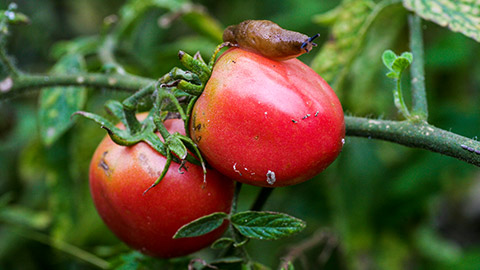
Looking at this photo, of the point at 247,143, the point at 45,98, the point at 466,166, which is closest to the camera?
the point at 247,143

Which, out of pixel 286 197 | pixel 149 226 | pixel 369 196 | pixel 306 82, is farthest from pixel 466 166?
pixel 149 226

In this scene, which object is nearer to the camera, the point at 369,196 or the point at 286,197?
the point at 369,196

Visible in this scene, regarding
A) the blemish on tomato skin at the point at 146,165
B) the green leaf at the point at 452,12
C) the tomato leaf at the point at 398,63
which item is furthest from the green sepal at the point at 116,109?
the green leaf at the point at 452,12

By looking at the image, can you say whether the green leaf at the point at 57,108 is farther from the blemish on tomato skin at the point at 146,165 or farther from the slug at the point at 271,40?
the slug at the point at 271,40

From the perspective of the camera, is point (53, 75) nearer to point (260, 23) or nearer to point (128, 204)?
point (128, 204)

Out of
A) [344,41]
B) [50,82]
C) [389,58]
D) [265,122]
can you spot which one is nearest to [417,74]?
[389,58]

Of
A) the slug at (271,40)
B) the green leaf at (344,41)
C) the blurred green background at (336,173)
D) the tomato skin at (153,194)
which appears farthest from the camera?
the blurred green background at (336,173)

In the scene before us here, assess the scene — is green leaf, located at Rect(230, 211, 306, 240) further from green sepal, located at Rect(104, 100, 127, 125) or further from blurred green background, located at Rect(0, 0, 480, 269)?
blurred green background, located at Rect(0, 0, 480, 269)

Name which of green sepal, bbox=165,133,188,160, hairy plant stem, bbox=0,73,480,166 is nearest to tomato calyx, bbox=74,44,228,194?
green sepal, bbox=165,133,188,160
